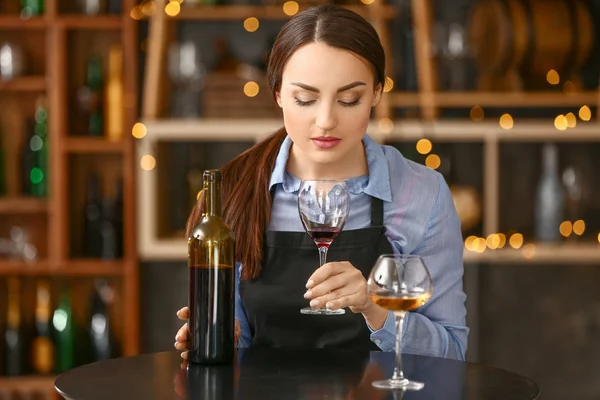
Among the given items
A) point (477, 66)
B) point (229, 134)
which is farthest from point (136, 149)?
point (477, 66)

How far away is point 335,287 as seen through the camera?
5.05 ft

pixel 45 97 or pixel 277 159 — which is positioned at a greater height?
pixel 45 97

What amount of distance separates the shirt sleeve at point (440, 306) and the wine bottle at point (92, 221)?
2081mm

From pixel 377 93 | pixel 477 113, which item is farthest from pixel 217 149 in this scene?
pixel 377 93

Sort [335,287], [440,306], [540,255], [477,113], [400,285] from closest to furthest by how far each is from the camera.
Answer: [400,285]
[335,287]
[440,306]
[540,255]
[477,113]

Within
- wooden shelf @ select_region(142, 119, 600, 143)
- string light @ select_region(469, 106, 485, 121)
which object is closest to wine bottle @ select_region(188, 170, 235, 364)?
wooden shelf @ select_region(142, 119, 600, 143)

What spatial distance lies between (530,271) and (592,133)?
1.80 feet

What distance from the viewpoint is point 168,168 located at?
3.83 meters

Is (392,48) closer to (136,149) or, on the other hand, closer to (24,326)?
(136,149)

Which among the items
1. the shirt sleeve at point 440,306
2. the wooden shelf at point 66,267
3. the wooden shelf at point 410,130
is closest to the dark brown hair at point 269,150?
the shirt sleeve at point 440,306

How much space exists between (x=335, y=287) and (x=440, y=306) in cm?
42

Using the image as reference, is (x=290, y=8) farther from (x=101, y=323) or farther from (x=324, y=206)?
(x=324, y=206)

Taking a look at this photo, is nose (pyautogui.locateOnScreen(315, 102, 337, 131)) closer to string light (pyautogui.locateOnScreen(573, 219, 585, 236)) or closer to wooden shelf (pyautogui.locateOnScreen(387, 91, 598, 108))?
wooden shelf (pyautogui.locateOnScreen(387, 91, 598, 108))

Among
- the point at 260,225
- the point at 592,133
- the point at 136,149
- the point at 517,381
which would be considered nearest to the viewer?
the point at 517,381
